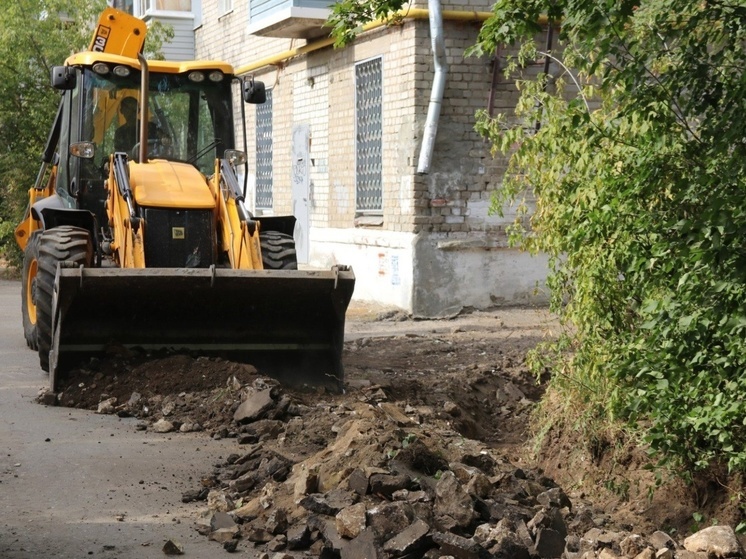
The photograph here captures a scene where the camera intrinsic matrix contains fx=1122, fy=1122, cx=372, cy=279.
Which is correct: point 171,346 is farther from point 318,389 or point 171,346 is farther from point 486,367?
point 486,367

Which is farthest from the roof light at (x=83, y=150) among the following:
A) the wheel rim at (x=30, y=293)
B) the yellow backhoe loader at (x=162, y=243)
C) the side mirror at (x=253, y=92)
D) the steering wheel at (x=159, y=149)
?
the wheel rim at (x=30, y=293)

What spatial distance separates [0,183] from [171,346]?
13646mm

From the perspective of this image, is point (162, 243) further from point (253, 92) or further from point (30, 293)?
point (30, 293)

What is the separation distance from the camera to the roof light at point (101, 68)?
34.8 ft

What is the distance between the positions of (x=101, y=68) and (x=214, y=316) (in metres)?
2.87

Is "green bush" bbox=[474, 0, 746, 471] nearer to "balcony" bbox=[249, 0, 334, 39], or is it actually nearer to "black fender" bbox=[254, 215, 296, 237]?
"black fender" bbox=[254, 215, 296, 237]

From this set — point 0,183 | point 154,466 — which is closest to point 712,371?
point 154,466

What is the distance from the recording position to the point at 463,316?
15055 mm

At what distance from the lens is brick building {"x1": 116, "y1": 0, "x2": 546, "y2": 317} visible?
1506 centimetres

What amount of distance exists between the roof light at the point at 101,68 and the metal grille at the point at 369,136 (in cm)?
625

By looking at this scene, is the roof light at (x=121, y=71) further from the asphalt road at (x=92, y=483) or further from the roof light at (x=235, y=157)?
the asphalt road at (x=92, y=483)

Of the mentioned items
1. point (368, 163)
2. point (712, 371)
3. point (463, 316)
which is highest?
point (368, 163)

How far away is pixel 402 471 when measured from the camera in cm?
616

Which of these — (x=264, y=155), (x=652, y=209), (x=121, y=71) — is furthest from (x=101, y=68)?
(x=264, y=155)
